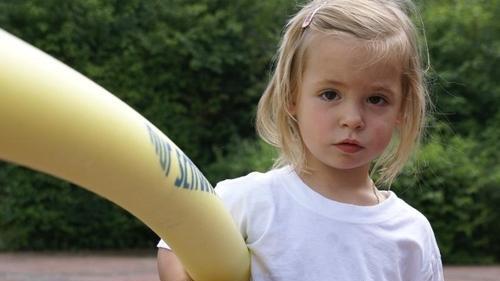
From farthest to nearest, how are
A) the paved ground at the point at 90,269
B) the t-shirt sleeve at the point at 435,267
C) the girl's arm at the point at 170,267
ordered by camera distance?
the paved ground at the point at 90,269, the t-shirt sleeve at the point at 435,267, the girl's arm at the point at 170,267

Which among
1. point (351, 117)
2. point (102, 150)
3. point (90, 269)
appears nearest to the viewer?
point (102, 150)

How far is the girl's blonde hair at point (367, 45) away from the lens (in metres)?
2.00

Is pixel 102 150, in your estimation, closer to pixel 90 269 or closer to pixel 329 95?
pixel 329 95

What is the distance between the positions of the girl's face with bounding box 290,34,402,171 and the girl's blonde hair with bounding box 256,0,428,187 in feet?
0.10

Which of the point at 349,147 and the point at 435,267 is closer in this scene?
the point at 349,147

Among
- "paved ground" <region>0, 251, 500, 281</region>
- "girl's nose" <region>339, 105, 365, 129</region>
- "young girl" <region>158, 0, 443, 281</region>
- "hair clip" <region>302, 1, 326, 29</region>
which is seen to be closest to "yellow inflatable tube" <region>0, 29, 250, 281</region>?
"young girl" <region>158, 0, 443, 281</region>

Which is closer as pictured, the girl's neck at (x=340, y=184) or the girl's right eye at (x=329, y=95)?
the girl's right eye at (x=329, y=95)

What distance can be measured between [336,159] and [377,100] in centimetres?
15

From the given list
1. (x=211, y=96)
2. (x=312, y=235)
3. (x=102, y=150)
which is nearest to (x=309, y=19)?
(x=312, y=235)

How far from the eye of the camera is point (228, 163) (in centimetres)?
704

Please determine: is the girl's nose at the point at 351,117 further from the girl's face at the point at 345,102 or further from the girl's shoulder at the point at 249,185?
the girl's shoulder at the point at 249,185

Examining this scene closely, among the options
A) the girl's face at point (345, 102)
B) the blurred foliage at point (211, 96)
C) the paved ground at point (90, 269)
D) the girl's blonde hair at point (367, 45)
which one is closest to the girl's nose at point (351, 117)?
the girl's face at point (345, 102)

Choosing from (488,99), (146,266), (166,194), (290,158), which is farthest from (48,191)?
(166,194)

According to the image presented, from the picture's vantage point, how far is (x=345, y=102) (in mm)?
1945
